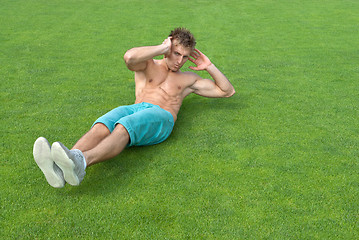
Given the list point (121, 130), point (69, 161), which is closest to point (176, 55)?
point (121, 130)

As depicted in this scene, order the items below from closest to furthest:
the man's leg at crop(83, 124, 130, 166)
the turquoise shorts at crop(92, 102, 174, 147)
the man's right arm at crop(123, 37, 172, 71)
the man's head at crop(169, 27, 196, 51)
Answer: the man's leg at crop(83, 124, 130, 166), the turquoise shorts at crop(92, 102, 174, 147), the man's right arm at crop(123, 37, 172, 71), the man's head at crop(169, 27, 196, 51)

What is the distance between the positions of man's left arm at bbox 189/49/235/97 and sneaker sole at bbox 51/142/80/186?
2.27 metres

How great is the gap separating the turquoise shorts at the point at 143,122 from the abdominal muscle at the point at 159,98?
0.52ft

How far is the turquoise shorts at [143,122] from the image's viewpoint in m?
3.51

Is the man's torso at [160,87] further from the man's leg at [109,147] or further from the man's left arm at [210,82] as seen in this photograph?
the man's leg at [109,147]

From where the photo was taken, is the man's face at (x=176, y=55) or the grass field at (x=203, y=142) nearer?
the grass field at (x=203, y=142)

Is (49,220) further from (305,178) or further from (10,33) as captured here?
(10,33)

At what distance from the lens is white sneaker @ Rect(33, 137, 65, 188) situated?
2.85 m

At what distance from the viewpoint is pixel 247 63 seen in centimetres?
692

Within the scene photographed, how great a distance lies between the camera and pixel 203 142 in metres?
4.06

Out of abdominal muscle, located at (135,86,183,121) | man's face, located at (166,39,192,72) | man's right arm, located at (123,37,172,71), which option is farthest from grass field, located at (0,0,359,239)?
man's right arm, located at (123,37,172,71)

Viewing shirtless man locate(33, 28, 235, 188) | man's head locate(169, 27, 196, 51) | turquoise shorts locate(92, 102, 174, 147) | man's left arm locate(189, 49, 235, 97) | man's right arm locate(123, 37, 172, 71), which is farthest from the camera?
man's left arm locate(189, 49, 235, 97)

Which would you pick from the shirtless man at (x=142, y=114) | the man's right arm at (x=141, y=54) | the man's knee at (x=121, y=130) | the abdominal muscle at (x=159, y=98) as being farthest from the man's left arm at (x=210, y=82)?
the man's knee at (x=121, y=130)

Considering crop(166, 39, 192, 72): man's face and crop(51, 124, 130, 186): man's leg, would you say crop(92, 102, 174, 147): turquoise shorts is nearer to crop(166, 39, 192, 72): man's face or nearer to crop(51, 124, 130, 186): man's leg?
crop(51, 124, 130, 186): man's leg
